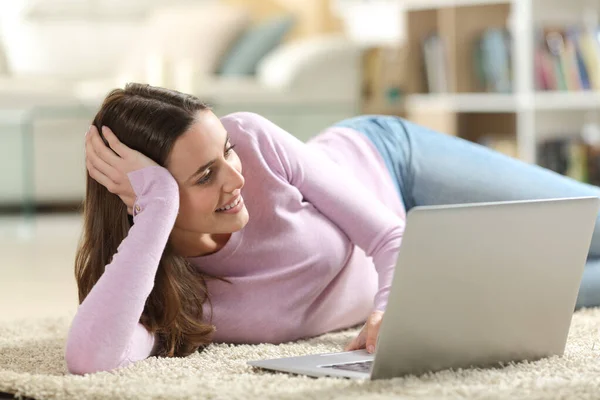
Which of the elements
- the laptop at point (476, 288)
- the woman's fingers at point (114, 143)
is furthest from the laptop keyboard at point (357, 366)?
the woman's fingers at point (114, 143)

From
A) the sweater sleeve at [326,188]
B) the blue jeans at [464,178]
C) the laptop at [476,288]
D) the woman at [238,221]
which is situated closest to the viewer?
the laptop at [476,288]

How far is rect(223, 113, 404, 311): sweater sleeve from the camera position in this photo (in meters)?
1.67

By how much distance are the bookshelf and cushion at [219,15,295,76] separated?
685mm

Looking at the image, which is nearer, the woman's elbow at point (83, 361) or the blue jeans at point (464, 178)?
the woman's elbow at point (83, 361)

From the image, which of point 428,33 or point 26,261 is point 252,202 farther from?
point 428,33

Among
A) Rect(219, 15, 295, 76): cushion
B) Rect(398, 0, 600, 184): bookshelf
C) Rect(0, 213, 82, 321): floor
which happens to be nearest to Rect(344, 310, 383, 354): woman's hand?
Rect(0, 213, 82, 321): floor

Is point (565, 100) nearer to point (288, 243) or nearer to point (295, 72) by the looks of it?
point (295, 72)

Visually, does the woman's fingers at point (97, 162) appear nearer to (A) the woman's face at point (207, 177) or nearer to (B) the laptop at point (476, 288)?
(A) the woman's face at point (207, 177)

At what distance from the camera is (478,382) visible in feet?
4.25

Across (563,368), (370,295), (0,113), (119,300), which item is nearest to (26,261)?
(0,113)

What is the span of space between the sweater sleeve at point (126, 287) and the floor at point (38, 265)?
0.83 metres

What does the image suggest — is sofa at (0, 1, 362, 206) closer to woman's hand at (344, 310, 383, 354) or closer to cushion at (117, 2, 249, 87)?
cushion at (117, 2, 249, 87)

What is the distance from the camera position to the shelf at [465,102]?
471 cm

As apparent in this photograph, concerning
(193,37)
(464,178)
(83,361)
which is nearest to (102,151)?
(83,361)
